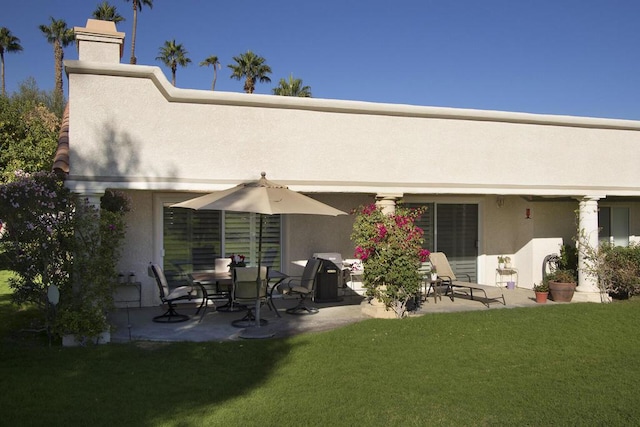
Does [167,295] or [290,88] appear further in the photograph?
[290,88]

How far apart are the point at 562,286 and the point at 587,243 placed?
1119 millimetres

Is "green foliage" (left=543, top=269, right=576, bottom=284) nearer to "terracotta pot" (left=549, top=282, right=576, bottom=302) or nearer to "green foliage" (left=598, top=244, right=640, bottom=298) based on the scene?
"terracotta pot" (left=549, top=282, right=576, bottom=302)

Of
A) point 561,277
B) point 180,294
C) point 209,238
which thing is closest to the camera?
point 180,294

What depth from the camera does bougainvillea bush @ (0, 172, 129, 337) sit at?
7699 mm

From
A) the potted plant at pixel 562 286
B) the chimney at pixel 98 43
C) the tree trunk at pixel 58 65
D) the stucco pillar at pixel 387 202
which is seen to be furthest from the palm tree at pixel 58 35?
the potted plant at pixel 562 286

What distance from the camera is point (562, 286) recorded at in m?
12.2

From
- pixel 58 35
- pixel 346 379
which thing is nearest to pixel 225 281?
pixel 346 379

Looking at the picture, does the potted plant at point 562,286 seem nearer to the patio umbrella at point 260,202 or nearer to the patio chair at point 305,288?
the patio chair at point 305,288

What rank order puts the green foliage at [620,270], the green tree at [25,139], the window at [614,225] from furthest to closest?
the green tree at [25,139] → the window at [614,225] → the green foliage at [620,270]

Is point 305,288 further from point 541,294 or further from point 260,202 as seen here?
point 541,294

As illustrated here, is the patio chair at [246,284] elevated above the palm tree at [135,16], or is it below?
below

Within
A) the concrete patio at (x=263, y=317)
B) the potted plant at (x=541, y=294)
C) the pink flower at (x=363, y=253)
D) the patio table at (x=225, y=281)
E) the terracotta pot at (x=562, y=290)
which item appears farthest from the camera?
the terracotta pot at (x=562, y=290)

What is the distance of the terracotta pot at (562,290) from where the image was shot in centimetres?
1218

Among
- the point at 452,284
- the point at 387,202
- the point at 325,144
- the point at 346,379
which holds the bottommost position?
the point at 346,379
